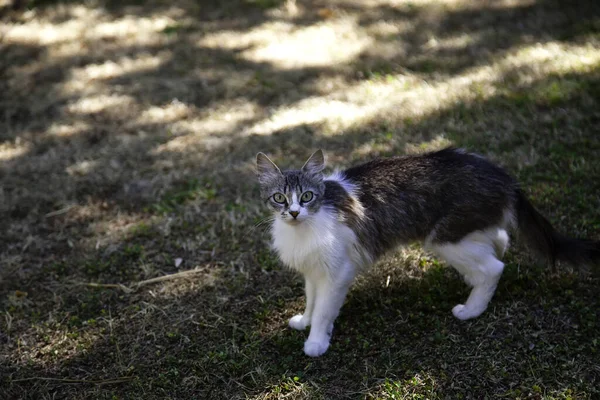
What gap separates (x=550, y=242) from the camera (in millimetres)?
3736

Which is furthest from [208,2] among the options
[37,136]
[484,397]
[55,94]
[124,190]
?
[484,397]

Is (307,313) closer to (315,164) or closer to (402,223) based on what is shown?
(402,223)

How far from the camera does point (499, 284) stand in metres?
4.07

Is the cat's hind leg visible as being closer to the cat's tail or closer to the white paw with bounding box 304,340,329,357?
the cat's tail

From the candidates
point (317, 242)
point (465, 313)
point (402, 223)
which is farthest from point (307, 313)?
point (465, 313)

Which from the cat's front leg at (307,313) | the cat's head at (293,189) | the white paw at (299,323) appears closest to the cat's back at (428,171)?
the cat's head at (293,189)

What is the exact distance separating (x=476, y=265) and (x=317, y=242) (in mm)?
1063

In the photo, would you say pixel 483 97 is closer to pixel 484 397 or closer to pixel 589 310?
pixel 589 310

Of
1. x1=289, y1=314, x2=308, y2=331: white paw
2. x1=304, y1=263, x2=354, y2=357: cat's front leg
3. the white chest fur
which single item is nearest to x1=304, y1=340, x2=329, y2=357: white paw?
x1=304, y1=263, x2=354, y2=357: cat's front leg

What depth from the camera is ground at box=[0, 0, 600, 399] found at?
3.68 meters

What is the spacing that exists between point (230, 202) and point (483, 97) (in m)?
3.18

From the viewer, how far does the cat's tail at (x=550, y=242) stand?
12.0 ft

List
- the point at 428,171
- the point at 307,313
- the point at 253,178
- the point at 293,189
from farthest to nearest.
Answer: the point at 253,178 < the point at 307,313 < the point at 428,171 < the point at 293,189

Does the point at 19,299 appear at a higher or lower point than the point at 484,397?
lower
